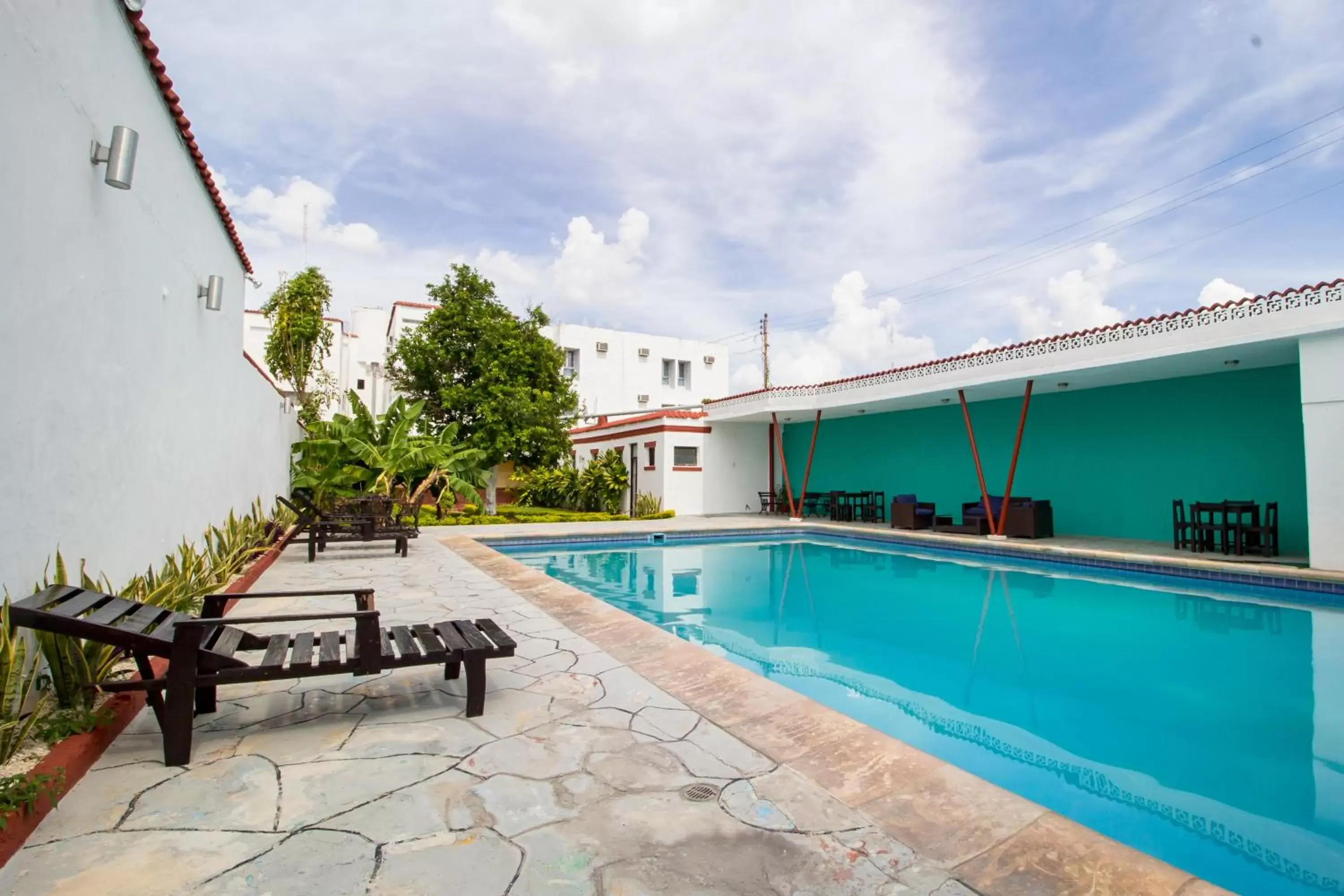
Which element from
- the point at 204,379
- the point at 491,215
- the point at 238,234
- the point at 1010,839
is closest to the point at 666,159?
the point at 491,215

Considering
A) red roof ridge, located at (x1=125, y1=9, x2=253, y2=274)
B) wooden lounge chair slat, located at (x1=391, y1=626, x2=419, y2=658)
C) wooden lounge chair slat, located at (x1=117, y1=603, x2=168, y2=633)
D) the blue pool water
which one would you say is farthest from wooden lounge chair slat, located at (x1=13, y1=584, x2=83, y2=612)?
the blue pool water

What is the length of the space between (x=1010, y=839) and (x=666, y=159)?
1912 centimetres

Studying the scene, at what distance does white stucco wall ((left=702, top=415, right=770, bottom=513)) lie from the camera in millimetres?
21297

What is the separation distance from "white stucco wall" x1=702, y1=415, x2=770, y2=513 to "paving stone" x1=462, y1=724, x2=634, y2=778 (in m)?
17.8

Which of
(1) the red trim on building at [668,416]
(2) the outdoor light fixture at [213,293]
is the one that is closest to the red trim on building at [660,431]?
(1) the red trim on building at [668,416]

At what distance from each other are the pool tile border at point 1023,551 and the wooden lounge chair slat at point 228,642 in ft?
35.0

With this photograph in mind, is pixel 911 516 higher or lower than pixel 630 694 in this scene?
higher

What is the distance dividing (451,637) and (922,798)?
8.38ft

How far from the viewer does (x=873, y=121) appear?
15023 millimetres

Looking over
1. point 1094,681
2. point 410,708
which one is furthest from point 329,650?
point 1094,681

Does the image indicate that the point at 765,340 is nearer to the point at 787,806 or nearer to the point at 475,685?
the point at 475,685

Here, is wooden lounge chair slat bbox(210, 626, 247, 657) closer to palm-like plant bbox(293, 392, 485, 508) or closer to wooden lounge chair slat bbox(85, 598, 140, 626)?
wooden lounge chair slat bbox(85, 598, 140, 626)

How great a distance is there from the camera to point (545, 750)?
10.5 feet

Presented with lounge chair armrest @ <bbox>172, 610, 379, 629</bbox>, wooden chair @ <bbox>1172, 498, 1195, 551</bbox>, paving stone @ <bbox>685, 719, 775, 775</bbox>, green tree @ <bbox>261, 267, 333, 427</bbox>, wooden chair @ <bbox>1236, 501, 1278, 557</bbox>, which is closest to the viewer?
lounge chair armrest @ <bbox>172, 610, 379, 629</bbox>
